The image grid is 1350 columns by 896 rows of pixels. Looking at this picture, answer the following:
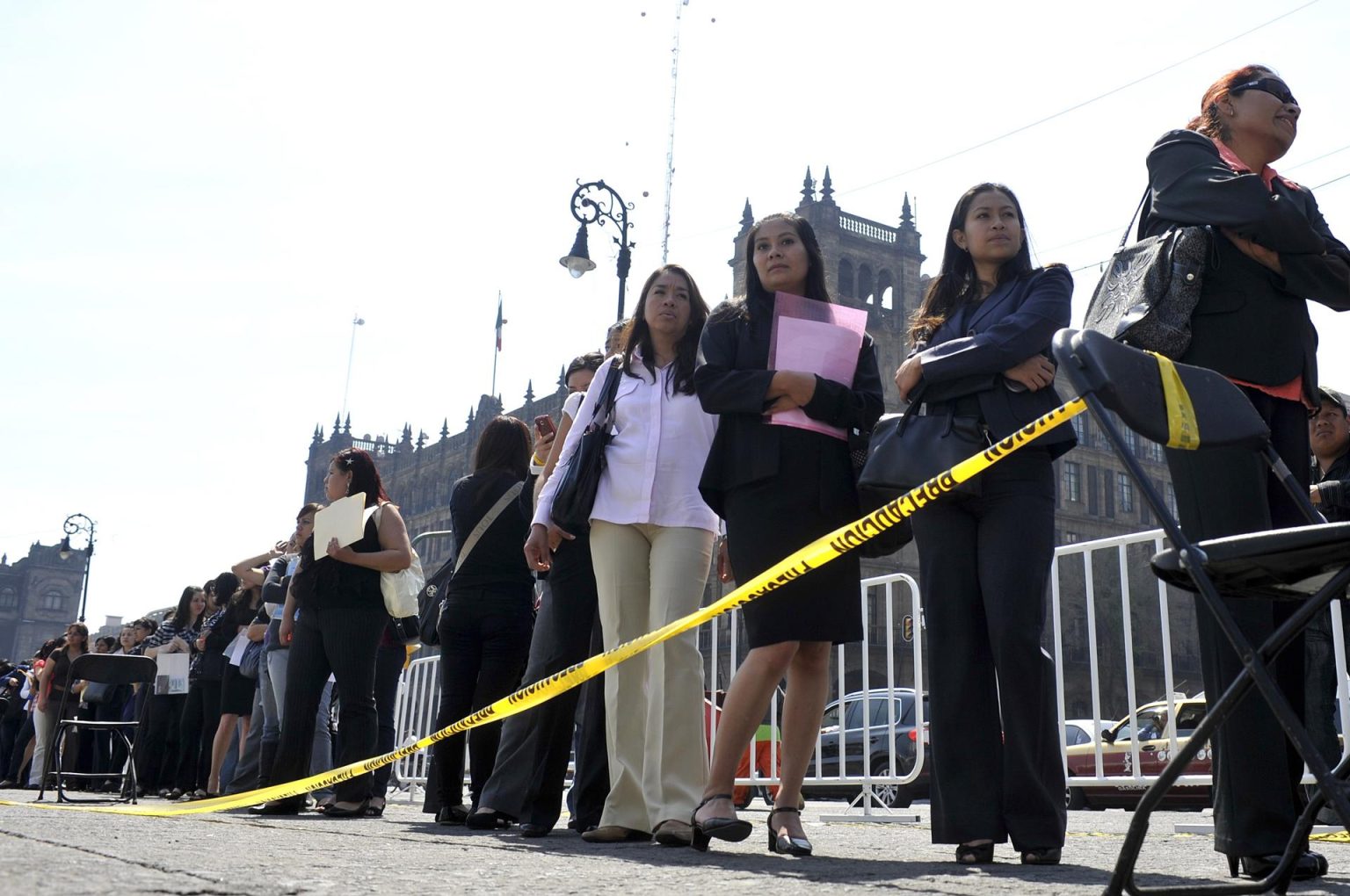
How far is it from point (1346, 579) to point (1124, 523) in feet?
219

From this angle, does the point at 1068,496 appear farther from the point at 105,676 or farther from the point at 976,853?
the point at 976,853

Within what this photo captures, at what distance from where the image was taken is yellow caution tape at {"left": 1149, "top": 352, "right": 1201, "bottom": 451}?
91.7 inches

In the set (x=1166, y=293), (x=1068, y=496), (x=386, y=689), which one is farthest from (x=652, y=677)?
(x=1068, y=496)

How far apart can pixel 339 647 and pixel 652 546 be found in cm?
242

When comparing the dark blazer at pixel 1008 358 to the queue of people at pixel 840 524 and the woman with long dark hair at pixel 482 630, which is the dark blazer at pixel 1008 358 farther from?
the woman with long dark hair at pixel 482 630

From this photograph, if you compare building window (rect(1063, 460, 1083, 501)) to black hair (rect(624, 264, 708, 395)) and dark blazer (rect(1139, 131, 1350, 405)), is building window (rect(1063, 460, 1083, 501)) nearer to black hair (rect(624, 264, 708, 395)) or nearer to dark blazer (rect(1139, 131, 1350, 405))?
black hair (rect(624, 264, 708, 395))

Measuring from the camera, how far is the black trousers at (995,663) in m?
3.31

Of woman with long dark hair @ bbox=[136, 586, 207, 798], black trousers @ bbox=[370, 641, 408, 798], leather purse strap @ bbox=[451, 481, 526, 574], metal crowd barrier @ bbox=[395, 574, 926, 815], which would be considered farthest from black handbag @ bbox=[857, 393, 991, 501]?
woman with long dark hair @ bbox=[136, 586, 207, 798]

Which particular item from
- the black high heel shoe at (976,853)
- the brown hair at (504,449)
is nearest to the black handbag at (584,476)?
the brown hair at (504,449)

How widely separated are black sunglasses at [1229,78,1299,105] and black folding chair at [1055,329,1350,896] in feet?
3.72

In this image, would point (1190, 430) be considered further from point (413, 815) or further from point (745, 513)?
point (413, 815)

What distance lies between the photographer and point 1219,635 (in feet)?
9.54

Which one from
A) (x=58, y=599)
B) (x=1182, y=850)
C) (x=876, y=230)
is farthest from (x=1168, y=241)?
(x=58, y=599)

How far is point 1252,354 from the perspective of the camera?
3012 mm
